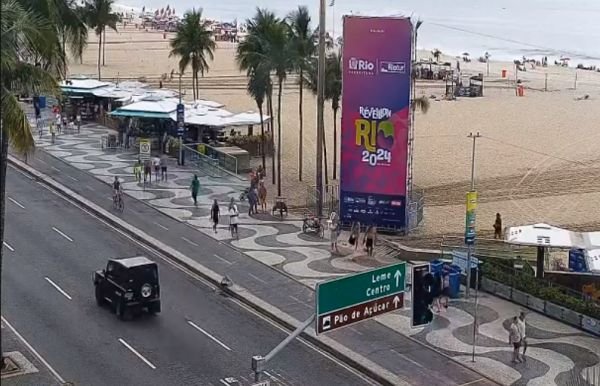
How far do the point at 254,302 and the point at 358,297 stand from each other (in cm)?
1096

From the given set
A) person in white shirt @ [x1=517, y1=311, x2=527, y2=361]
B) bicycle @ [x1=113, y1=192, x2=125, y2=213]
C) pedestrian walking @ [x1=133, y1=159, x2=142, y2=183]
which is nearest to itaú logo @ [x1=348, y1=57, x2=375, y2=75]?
bicycle @ [x1=113, y1=192, x2=125, y2=213]

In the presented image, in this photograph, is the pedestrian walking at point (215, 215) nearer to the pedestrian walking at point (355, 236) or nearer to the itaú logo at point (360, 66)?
the pedestrian walking at point (355, 236)

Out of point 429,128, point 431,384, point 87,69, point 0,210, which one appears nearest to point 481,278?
point 431,384

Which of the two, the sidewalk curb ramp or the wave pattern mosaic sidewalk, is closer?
the sidewalk curb ramp

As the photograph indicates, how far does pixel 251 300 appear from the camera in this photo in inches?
1122

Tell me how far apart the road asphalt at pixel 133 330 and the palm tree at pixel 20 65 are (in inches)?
232

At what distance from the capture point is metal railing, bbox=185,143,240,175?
155 ft

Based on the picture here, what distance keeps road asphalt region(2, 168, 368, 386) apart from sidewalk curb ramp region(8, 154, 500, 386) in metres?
0.30

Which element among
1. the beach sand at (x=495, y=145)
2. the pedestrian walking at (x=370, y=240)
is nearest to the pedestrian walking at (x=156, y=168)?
the beach sand at (x=495, y=145)

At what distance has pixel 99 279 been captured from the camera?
27.2 m

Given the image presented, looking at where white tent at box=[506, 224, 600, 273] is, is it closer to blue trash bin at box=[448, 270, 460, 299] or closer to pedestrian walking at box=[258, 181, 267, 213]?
blue trash bin at box=[448, 270, 460, 299]

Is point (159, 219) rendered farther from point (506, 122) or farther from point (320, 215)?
point (506, 122)

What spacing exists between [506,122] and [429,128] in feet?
21.3

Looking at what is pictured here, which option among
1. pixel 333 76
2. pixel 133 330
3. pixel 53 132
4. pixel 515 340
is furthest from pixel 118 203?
pixel 515 340
